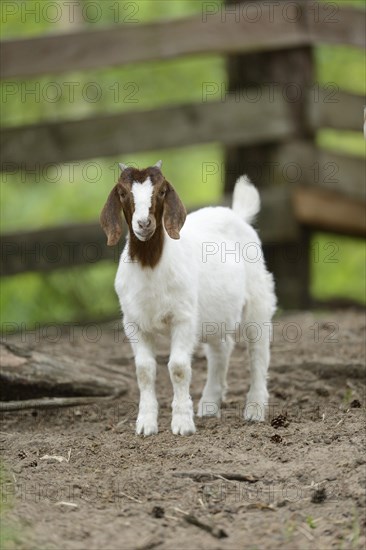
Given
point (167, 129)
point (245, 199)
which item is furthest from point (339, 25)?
point (245, 199)

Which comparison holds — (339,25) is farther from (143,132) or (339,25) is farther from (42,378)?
(42,378)

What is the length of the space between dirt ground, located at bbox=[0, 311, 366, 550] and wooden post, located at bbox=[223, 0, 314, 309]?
252 cm

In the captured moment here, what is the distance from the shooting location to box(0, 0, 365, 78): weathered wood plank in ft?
25.1

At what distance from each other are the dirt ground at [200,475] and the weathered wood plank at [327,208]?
244cm

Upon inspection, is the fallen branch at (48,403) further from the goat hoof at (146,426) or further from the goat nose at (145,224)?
the goat nose at (145,224)

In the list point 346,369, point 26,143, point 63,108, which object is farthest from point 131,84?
point 346,369

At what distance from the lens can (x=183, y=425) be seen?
4934mm

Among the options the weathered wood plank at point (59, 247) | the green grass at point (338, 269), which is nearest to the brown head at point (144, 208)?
the weathered wood plank at point (59, 247)

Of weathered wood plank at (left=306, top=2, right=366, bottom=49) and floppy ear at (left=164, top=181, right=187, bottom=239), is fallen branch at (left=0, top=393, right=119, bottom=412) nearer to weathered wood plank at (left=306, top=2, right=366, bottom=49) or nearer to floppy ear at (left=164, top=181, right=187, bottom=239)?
floppy ear at (left=164, top=181, right=187, bottom=239)

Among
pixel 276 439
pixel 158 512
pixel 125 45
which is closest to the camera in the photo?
pixel 158 512

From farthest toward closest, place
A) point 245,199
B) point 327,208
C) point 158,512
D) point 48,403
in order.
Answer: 1. point 327,208
2. point 245,199
3. point 48,403
4. point 158,512

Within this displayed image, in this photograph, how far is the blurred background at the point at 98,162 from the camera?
10.3 meters

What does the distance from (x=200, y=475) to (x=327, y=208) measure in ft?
15.1

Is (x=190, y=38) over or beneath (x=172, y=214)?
over
